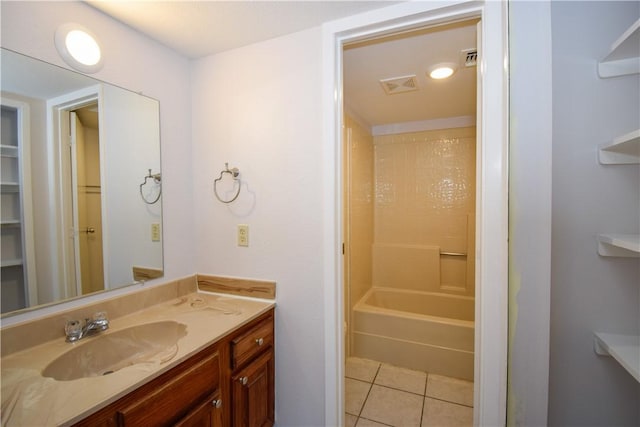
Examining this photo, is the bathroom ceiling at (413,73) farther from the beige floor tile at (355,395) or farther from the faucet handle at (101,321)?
the beige floor tile at (355,395)

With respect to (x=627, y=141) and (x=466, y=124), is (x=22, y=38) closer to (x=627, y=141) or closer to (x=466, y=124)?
(x=627, y=141)

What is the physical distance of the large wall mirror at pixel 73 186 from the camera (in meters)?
0.96

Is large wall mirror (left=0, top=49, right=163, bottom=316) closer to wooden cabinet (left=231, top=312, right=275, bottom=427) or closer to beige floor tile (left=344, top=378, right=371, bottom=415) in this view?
wooden cabinet (left=231, top=312, right=275, bottom=427)

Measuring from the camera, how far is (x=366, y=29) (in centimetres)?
124

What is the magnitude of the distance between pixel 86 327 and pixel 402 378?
6.77ft

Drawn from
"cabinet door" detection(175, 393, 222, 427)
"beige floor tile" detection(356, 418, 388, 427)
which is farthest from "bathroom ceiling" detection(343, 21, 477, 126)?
"beige floor tile" detection(356, 418, 388, 427)

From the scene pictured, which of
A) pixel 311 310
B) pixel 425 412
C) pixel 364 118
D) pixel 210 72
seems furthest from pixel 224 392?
pixel 364 118

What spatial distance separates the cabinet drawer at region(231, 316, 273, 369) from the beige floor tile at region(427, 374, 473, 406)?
1.34 meters

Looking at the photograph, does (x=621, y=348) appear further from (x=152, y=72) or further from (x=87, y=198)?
(x=152, y=72)

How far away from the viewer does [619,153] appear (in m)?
0.84

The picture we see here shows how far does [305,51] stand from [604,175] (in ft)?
4.29

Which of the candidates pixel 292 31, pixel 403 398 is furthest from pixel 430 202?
pixel 292 31

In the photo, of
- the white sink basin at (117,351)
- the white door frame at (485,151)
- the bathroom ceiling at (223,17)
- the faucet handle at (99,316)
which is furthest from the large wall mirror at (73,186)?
the white door frame at (485,151)

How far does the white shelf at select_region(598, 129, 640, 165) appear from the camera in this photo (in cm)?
80
